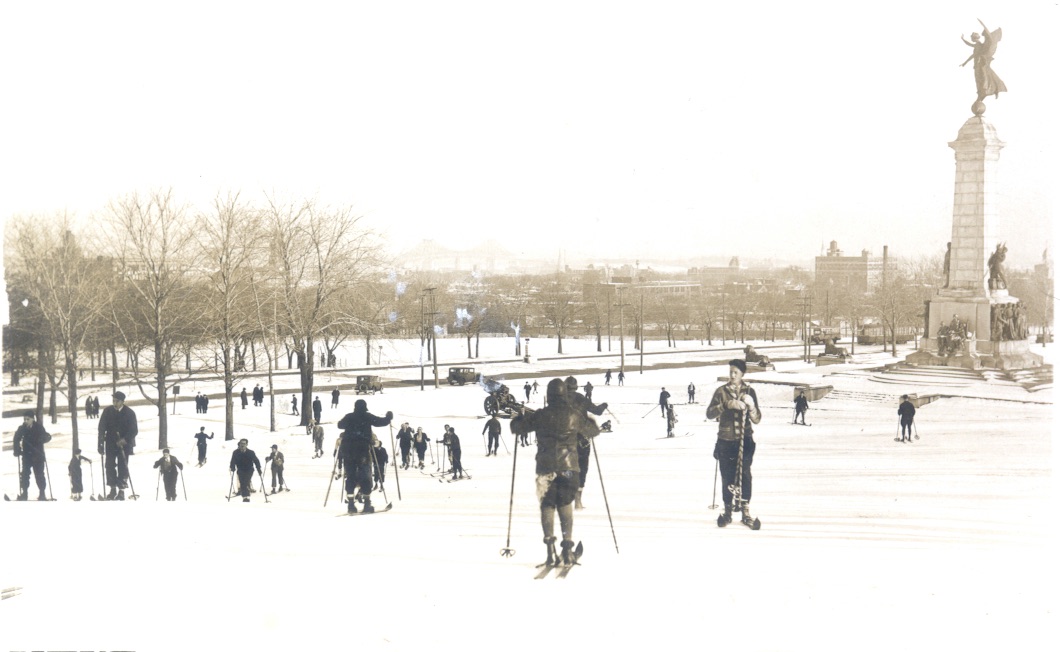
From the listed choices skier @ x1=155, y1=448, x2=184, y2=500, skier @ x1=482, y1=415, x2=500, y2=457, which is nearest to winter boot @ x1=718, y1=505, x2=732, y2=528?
skier @ x1=482, y1=415, x2=500, y2=457

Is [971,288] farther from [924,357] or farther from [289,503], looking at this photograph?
[289,503]

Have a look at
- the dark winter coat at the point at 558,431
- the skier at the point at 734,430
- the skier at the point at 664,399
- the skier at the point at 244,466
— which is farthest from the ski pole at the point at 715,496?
the skier at the point at 244,466

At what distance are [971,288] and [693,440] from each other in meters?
3.28

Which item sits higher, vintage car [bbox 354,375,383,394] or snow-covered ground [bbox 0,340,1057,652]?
vintage car [bbox 354,375,383,394]

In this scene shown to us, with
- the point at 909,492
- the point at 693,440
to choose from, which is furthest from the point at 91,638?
the point at 909,492

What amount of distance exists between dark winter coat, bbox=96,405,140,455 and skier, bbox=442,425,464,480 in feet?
6.94

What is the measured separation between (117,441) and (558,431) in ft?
10.8

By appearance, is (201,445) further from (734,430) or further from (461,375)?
(734,430)

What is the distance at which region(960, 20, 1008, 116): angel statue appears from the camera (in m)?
5.28

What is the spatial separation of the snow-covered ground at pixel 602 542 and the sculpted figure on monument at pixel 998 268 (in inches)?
29.9

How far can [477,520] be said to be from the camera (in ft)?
15.1

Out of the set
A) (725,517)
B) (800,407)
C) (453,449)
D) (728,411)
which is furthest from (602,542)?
(800,407)

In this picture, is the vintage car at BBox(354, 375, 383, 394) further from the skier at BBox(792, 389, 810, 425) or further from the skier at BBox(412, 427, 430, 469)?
the skier at BBox(792, 389, 810, 425)

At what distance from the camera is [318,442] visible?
539 centimetres
